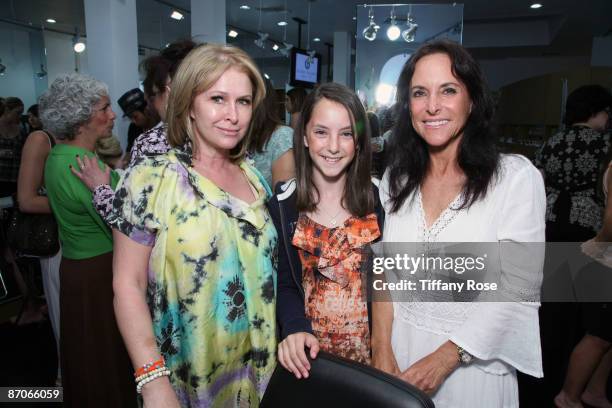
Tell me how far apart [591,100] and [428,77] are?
8.26 ft

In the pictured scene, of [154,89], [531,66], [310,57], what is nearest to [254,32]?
[310,57]

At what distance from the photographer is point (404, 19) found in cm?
493

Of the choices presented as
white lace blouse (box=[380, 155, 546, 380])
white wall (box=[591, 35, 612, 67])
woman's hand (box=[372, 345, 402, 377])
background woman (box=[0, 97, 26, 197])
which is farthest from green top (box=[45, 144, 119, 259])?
white wall (box=[591, 35, 612, 67])

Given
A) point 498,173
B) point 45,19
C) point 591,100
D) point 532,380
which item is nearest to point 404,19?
point 591,100

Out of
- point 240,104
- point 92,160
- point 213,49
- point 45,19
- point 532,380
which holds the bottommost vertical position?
point 532,380

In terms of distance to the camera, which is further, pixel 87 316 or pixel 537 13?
pixel 537 13

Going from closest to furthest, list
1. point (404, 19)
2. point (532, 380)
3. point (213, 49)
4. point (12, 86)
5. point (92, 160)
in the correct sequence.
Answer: point (213, 49), point (92, 160), point (532, 380), point (404, 19), point (12, 86)

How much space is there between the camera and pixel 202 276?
1079 millimetres

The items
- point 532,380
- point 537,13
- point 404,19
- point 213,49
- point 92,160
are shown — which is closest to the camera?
point 213,49

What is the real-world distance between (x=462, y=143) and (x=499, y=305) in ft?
1.54

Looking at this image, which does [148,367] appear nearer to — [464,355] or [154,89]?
[464,355]

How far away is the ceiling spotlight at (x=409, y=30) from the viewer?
4746mm

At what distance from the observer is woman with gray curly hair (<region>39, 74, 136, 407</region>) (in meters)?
1.90

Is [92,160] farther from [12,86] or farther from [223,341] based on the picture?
[12,86]
